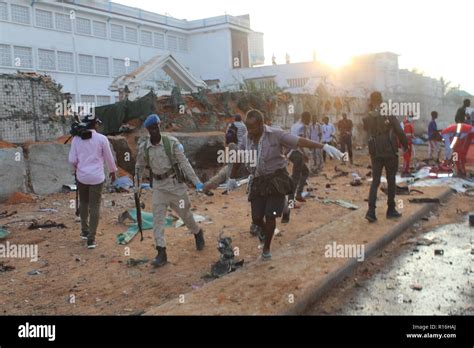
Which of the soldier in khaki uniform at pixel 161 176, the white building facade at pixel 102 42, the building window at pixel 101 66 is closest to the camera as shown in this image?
the soldier in khaki uniform at pixel 161 176

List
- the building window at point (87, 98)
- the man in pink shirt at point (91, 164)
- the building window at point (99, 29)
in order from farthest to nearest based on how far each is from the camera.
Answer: the building window at point (99, 29) → the building window at point (87, 98) → the man in pink shirt at point (91, 164)

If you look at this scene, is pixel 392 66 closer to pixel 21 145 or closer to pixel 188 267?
pixel 21 145

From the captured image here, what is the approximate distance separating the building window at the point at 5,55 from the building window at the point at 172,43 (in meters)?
13.8

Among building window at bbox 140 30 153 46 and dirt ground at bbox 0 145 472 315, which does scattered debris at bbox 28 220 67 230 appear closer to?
dirt ground at bbox 0 145 472 315

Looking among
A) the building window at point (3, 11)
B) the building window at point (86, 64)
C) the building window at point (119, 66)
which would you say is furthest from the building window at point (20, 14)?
the building window at point (119, 66)

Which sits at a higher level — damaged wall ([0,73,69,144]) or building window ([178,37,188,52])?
building window ([178,37,188,52])

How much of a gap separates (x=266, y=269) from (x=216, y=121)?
12.4m

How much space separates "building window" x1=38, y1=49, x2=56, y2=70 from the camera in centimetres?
2803

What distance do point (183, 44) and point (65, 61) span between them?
40.8 feet

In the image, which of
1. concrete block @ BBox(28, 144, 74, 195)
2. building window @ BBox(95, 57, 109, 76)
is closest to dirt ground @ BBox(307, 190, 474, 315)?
concrete block @ BBox(28, 144, 74, 195)

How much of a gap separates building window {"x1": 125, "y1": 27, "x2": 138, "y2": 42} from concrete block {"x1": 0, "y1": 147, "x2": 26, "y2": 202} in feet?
82.3

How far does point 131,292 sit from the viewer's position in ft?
16.5

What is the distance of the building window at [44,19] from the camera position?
92.6ft

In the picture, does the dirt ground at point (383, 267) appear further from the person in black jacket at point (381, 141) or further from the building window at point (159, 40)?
the building window at point (159, 40)
